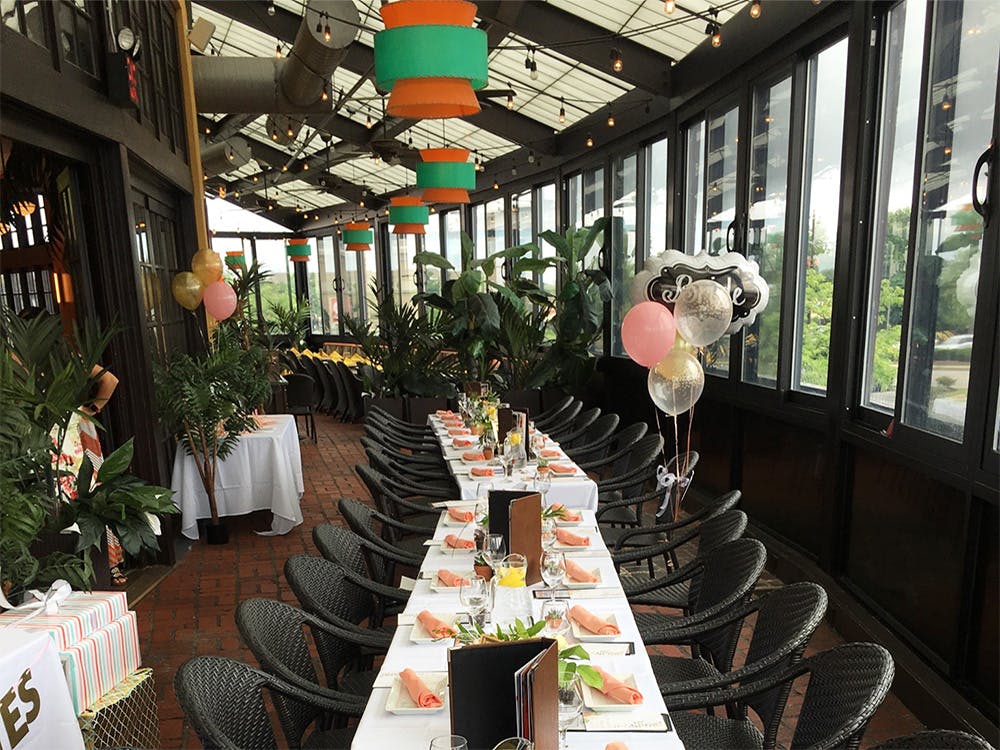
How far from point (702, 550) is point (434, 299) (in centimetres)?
584

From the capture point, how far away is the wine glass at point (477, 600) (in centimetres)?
220

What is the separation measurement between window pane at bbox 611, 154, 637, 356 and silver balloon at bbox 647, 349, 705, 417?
11.4 feet

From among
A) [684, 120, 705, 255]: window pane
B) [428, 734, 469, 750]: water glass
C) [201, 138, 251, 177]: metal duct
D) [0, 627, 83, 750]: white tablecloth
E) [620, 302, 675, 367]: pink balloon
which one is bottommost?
[0, 627, 83, 750]: white tablecloth

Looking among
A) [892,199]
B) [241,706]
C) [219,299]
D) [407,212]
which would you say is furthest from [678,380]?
[407,212]

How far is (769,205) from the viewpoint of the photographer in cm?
518

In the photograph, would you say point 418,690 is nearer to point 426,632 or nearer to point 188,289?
point 426,632

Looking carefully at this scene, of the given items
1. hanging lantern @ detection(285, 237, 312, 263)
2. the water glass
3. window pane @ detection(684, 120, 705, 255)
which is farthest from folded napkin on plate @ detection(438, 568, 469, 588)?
hanging lantern @ detection(285, 237, 312, 263)

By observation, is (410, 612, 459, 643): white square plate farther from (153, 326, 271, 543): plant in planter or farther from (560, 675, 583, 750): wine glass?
(153, 326, 271, 543): plant in planter

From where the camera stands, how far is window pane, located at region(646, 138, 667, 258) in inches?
281

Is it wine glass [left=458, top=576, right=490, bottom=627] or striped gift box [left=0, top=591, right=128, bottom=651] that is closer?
wine glass [left=458, top=576, right=490, bottom=627]

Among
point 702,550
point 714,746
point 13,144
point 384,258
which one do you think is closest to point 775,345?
point 702,550

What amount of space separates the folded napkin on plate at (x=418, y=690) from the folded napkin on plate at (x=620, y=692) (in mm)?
450

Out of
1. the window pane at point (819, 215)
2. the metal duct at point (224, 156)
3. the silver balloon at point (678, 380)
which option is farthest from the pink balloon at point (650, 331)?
the metal duct at point (224, 156)

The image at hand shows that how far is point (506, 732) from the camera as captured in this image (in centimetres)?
161
